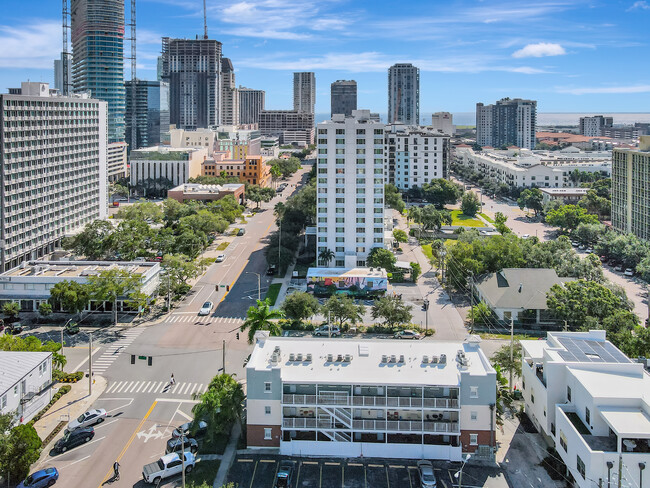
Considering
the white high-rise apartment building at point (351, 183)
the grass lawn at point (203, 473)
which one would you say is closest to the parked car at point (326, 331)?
the white high-rise apartment building at point (351, 183)

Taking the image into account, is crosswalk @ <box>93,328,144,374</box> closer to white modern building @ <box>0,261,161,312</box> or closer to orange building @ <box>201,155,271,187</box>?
white modern building @ <box>0,261,161,312</box>

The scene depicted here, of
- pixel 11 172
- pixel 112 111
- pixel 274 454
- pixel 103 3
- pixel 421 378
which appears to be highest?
pixel 103 3

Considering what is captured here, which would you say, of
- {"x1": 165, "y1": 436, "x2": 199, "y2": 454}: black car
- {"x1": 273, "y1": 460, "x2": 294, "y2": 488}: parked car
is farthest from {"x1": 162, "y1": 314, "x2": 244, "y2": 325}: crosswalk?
{"x1": 273, "y1": 460, "x2": 294, "y2": 488}: parked car

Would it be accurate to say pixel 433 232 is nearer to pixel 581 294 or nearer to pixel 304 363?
pixel 581 294

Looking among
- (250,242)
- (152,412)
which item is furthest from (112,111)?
(152,412)

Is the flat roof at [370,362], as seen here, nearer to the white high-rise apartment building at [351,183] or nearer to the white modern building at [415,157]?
the white high-rise apartment building at [351,183]

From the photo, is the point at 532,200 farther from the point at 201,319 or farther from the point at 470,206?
the point at 201,319

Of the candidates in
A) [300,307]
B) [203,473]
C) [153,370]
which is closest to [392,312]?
[300,307]
